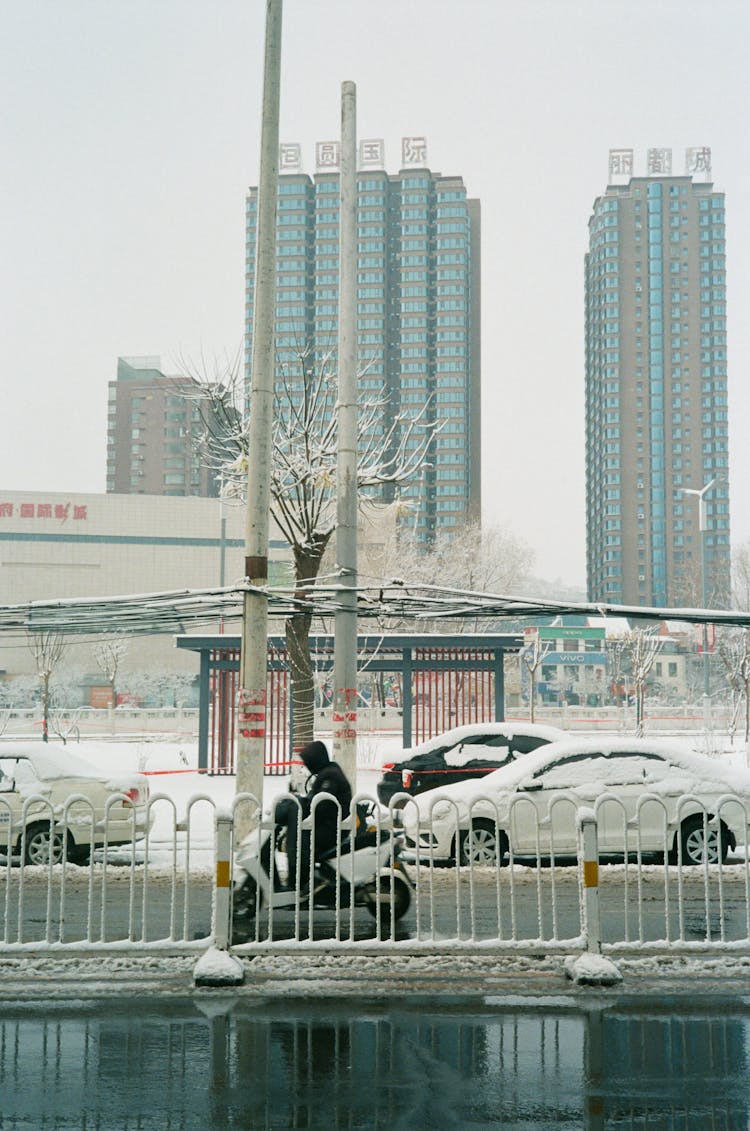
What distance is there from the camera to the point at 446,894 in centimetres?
1141

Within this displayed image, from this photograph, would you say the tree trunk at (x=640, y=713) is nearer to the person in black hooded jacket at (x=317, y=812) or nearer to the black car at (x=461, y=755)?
the black car at (x=461, y=755)

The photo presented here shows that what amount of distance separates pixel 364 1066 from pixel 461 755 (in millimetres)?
10234

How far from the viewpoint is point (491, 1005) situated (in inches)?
278

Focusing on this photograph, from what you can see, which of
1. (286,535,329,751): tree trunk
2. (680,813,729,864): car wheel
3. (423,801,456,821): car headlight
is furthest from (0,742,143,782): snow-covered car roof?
(680,813,729,864): car wheel

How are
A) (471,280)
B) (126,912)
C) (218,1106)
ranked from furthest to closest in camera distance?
(471,280)
(126,912)
(218,1106)

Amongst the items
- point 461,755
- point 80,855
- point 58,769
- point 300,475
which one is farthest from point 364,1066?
point 300,475

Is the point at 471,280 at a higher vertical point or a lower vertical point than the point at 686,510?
higher

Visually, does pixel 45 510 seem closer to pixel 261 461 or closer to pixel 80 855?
pixel 80 855

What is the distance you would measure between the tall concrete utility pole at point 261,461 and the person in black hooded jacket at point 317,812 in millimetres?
1199

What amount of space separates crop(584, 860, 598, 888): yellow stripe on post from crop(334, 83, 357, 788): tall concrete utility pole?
454cm

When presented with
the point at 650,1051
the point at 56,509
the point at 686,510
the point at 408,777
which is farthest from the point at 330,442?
the point at 686,510

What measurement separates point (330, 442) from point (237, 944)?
14.5 metres

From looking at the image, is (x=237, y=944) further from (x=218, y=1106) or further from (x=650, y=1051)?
(x=650, y=1051)

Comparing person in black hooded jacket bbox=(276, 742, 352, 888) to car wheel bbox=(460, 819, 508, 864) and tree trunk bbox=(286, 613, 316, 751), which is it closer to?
car wheel bbox=(460, 819, 508, 864)
